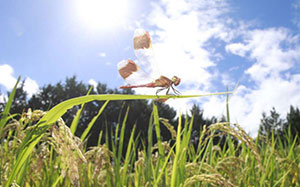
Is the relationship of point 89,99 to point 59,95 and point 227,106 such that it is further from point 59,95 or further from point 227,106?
point 59,95

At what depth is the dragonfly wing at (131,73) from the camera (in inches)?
32.7

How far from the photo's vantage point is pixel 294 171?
2066 millimetres

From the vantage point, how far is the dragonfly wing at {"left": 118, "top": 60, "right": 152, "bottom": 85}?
830 millimetres

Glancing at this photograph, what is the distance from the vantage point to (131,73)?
0.85 meters

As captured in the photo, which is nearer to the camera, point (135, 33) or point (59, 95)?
point (135, 33)

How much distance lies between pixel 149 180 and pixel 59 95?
35838 millimetres

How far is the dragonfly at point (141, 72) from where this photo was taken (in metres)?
0.81

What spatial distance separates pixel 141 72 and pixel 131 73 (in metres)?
0.04

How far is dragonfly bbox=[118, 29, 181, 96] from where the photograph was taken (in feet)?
2.66

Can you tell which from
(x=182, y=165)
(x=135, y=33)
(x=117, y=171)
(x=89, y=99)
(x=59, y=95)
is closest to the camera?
(x=89, y=99)

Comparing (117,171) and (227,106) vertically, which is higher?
(227,106)

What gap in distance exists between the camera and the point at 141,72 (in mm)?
880

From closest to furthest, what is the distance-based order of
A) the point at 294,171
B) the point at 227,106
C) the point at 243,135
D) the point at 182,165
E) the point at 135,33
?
the point at 135,33
the point at 243,135
the point at 182,165
the point at 227,106
the point at 294,171

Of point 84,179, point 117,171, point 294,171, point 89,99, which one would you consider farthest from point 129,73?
point 294,171
